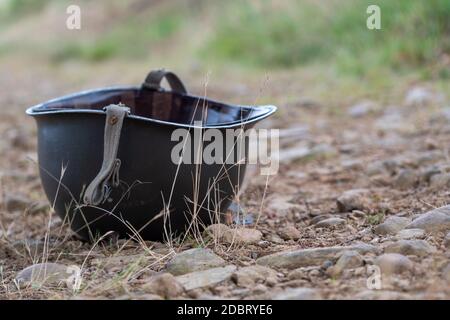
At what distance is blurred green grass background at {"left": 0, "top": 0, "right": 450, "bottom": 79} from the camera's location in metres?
5.61

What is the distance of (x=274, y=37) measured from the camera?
7.28 m

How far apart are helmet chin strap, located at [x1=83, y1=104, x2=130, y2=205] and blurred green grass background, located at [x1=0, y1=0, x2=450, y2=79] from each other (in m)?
3.65

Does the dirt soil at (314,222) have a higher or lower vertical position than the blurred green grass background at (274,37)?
lower

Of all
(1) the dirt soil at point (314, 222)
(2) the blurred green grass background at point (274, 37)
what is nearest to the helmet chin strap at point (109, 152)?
(1) the dirt soil at point (314, 222)

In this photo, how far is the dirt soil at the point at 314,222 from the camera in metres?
1.80

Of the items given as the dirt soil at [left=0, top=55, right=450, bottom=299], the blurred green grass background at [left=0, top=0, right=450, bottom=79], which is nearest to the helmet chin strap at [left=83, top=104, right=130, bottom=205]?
the dirt soil at [left=0, top=55, right=450, bottom=299]

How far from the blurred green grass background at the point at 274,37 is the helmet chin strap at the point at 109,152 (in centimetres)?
365

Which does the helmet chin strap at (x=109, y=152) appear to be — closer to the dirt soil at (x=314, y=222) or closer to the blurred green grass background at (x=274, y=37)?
the dirt soil at (x=314, y=222)

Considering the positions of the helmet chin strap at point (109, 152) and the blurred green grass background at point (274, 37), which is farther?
the blurred green grass background at point (274, 37)

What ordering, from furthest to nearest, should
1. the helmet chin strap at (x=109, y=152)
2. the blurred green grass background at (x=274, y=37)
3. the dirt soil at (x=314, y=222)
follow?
the blurred green grass background at (x=274, y=37)
the helmet chin strap at (x=109, y=152)
the dirt soil at (x=314, y=222)

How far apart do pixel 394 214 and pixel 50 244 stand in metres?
1.22

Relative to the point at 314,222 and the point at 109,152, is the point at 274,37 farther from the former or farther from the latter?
the point at 109,152
